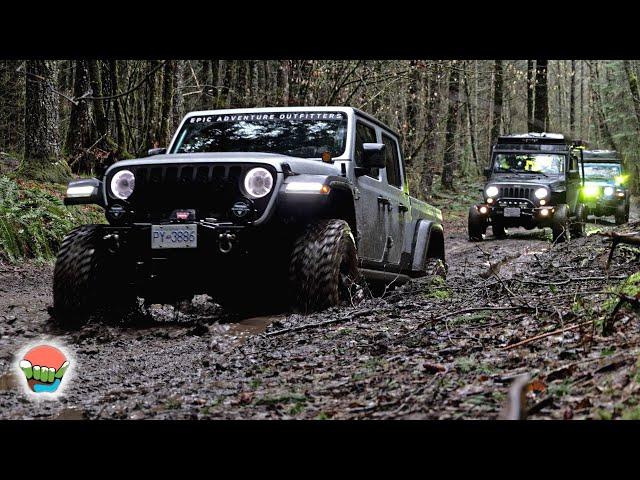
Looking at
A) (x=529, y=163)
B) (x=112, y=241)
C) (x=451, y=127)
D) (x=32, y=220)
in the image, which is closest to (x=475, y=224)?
(x=529, y=163)

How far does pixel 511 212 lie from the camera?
17234mm

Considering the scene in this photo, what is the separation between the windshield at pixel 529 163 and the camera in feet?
58.3

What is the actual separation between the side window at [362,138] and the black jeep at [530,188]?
9821 millimetres

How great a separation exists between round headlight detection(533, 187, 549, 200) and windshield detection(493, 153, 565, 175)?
2.76 ft

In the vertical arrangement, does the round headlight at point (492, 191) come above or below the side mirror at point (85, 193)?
below

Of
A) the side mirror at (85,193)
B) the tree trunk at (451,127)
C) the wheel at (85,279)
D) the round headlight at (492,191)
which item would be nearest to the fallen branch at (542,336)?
the wheel at (85,279)

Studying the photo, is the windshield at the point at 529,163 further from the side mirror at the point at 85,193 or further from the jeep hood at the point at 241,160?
the side mirror at the point at 85,193

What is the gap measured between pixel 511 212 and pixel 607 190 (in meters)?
9.13

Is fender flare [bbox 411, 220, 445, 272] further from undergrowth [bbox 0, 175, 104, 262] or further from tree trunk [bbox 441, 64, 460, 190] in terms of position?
tree trunk [bbox 441, 64, 460, 190]

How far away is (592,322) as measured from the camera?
4242 mm

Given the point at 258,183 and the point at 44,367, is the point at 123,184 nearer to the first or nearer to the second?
the point at 258,183
